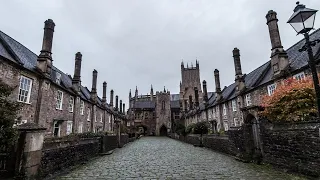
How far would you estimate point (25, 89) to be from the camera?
49.2ft

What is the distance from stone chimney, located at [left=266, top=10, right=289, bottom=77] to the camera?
17953 mm

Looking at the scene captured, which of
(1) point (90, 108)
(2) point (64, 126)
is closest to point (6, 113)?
(2) point (64, 126)

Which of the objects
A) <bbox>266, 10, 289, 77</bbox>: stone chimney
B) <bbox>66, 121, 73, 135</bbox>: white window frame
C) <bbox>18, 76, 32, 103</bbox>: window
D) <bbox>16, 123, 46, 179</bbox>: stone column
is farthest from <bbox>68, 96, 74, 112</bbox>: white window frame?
<bbox>266, 10, 289, 77</bbox>: stone chimney

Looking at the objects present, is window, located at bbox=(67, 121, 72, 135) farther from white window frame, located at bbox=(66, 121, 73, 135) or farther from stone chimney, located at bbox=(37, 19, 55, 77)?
stone chimney, located at bbox=(37, 19, 55, 77)

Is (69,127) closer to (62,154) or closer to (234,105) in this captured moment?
(62,154)

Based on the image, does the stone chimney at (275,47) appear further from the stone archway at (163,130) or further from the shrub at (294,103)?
the stone archway at (163,130)

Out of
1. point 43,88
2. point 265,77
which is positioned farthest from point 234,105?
point 43,88

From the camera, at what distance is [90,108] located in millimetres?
30453

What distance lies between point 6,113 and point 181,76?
7987cm

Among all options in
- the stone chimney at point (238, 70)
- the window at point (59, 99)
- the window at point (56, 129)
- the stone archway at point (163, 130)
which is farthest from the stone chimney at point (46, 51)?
the stone archway at point (163, 130)

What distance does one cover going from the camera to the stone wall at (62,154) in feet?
26.2

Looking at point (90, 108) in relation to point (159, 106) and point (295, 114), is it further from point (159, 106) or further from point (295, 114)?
point (159, 106)

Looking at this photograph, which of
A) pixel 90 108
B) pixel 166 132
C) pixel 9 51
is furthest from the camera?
pixel 166 132

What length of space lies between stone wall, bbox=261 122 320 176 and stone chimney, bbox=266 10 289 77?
35.1 ft
